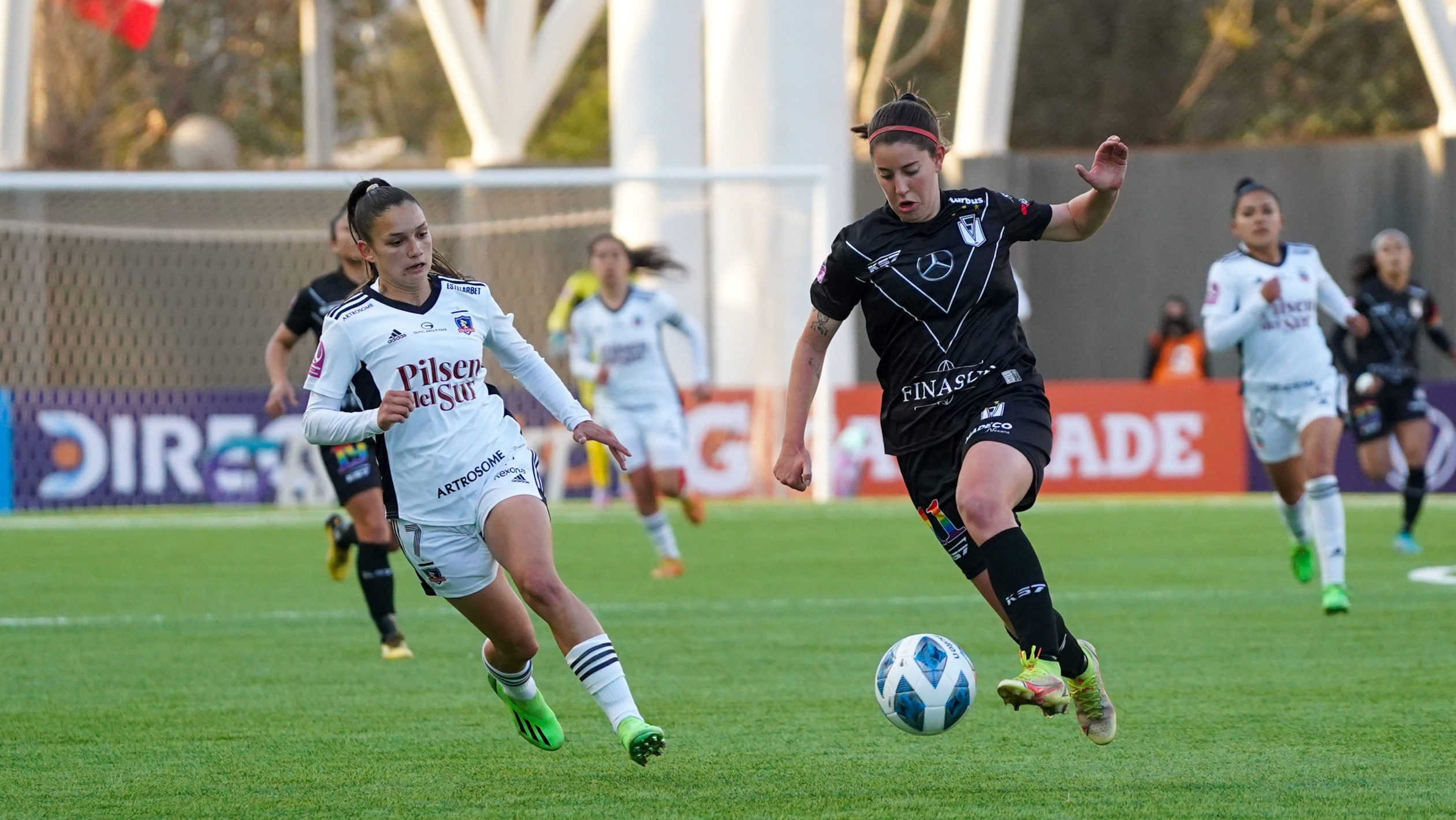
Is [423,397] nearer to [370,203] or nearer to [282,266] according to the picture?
[370,203]

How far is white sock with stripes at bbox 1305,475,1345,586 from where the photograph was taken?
9453 mm

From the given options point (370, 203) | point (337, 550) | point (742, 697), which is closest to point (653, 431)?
point (337, 550)

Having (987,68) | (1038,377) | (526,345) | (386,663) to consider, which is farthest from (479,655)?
(987,68)

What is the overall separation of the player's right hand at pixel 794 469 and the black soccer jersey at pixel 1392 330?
9.17 meters

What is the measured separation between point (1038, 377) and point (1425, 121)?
1380 inches

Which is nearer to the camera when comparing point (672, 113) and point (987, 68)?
point (672, 113)

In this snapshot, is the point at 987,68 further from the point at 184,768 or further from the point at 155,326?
the point at 184,768

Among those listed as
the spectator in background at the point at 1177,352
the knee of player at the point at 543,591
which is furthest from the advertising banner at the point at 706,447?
the knee of player at the point at 543,591

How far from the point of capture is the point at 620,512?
18.3 meters

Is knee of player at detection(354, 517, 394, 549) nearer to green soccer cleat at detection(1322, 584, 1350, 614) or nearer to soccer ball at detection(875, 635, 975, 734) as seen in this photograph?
soccer ball at detection(875, 635, 975, 734)

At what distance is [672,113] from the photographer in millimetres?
22438

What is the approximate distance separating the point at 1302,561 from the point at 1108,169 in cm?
553

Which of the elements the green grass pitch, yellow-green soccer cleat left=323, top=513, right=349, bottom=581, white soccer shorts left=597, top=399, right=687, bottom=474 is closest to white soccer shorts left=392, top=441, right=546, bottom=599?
the green grass pitch

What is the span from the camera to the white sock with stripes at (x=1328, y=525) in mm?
9453
